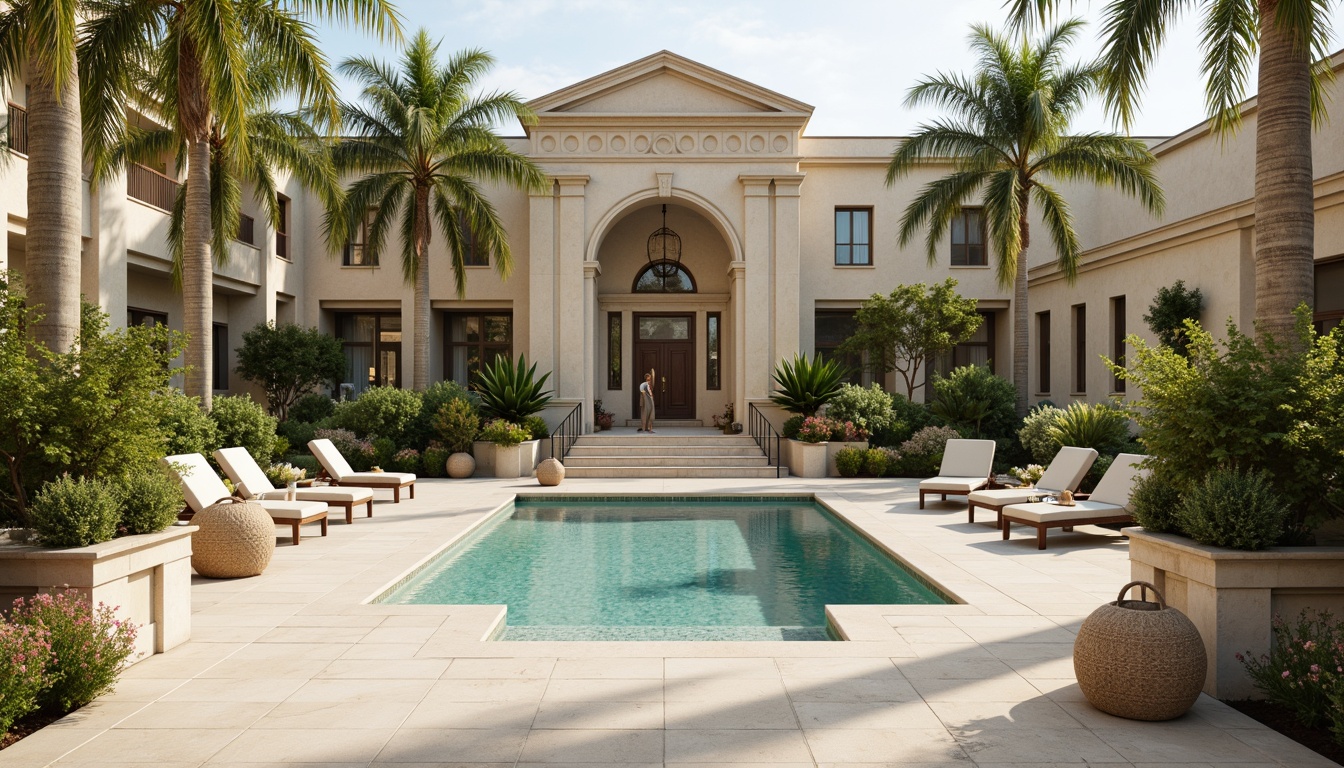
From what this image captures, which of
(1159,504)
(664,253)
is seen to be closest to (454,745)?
(1159,504)

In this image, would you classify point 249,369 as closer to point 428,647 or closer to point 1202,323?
point 428,647

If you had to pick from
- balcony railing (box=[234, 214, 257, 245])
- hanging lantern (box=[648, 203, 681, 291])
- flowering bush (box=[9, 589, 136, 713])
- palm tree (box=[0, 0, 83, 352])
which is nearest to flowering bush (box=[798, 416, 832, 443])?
hanging lantern (box=[648, 203, 681, 291])

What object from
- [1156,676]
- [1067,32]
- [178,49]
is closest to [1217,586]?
[1156,676]

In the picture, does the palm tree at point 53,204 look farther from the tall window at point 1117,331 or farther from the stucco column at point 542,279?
the tall window at point 1117,331

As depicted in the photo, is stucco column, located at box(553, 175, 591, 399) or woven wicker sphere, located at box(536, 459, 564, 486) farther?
stucco column, located at box(553, 175, 591, 399)

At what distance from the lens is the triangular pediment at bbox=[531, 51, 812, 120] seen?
22344mm

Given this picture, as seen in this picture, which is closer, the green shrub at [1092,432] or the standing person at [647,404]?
A: the green shrub at [1092,432]

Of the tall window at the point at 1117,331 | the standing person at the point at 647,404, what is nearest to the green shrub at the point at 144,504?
the standing person at the point at 647,404

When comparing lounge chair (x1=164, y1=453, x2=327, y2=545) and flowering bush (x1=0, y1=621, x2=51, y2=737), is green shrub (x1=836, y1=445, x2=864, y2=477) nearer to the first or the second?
lounge chair (x1=164, y1=453, x2=327, y2=545)

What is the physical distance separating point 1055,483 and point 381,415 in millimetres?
13233

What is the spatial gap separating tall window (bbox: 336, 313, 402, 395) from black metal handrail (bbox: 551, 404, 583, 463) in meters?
7.54

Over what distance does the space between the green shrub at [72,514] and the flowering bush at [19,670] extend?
2.86 ft

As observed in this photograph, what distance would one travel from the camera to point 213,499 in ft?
31.9

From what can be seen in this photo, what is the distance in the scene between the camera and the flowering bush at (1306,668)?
434 cm
